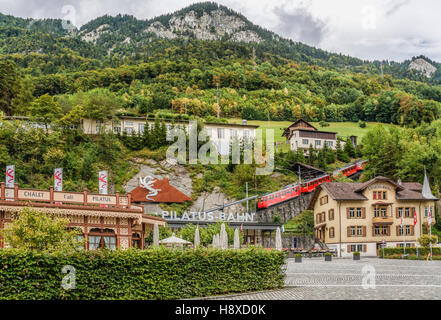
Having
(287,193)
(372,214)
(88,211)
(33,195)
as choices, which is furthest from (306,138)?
(33,195)

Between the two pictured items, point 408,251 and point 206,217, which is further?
point 206,217

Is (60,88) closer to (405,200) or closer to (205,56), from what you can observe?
(205,56)

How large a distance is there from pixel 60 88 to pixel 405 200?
77.1 m

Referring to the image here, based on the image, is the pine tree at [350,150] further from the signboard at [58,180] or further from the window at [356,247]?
the signboard at [58,180]

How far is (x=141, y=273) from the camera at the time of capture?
16.0 meters

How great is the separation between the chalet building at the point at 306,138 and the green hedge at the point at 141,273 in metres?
67.7

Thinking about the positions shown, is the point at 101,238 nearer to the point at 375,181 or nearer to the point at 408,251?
the point at 408,251

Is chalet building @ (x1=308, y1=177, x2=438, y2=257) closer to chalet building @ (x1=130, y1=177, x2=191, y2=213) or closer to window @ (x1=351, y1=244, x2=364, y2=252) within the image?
window @ (x1=351, y1=244, x2=364, y2=252)

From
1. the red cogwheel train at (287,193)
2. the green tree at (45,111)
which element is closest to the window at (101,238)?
the red cogwheel train at (287,193)

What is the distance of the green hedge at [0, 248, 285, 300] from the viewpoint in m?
14.2

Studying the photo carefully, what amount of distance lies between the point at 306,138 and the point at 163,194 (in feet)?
117

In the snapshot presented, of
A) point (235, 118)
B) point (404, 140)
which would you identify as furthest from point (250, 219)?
point (235, 118)

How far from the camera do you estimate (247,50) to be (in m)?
163

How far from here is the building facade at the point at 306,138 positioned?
86.4 m
